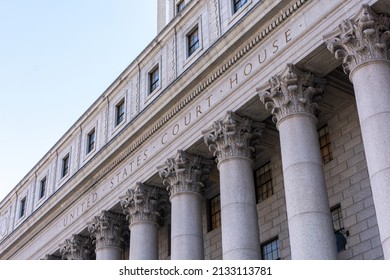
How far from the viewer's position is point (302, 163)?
27.6 m

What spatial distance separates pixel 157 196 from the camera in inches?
1508

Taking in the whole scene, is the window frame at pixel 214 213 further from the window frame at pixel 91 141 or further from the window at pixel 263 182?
the window frame at pixel 91 141

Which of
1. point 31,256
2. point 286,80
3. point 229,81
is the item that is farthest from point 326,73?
point 31,256

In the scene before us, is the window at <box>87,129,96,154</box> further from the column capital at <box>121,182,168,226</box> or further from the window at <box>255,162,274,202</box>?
the window at <box>255,162,274,202</box>

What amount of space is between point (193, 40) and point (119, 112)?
8.29 meters

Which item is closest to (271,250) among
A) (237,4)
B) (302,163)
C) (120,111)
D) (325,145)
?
(325,145)

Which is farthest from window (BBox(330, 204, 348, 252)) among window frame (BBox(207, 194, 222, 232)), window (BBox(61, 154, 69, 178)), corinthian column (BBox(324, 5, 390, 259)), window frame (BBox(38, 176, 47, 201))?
window frame (BBox(38, 176, 47, 201))

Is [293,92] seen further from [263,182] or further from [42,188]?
[42,188]

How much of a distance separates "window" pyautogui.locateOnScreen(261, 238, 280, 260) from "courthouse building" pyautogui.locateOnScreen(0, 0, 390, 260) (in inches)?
2.7

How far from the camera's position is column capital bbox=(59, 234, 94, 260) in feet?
142

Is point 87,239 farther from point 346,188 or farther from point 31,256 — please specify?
point 346,188

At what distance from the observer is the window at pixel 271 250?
33.8m

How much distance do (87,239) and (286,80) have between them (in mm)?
19589

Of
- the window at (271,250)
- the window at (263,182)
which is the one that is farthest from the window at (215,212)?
the window at (271,250)
